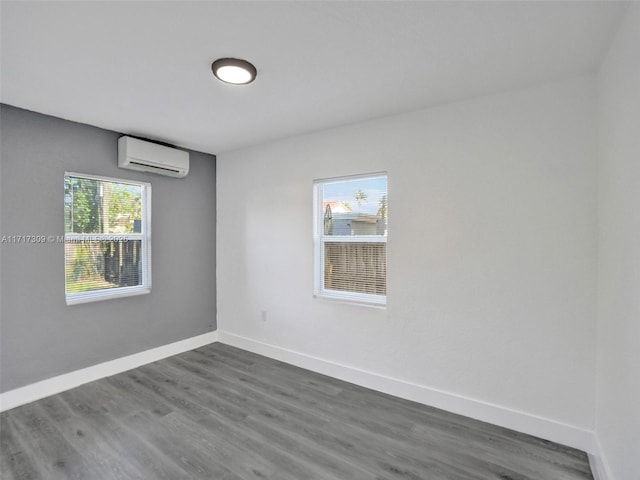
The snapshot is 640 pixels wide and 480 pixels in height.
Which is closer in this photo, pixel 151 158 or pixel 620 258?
pixel 620 258

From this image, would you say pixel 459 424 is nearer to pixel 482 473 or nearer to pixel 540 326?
pixel 482 473

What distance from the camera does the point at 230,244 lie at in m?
4.13

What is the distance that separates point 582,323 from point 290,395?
2.30 metres

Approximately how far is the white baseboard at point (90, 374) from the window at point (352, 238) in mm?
1901

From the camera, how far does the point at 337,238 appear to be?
3.29 meters

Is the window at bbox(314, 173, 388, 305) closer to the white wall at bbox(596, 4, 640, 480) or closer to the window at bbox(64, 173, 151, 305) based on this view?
the white wall at bbox(596, 4, 640, 480)

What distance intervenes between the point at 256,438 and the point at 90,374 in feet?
6.48

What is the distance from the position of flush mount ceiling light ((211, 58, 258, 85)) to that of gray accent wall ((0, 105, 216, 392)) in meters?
1.87

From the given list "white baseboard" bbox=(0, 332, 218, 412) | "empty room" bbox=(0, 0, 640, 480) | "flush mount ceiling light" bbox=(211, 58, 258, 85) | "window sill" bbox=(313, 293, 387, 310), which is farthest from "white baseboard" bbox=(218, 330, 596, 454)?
"flush mount ceiling light" bbox=(211, 58, 258, 85)

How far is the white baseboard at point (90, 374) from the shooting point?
261 centimetres

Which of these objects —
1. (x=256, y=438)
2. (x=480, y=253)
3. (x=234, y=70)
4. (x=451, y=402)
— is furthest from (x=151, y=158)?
(x=451, y=402)

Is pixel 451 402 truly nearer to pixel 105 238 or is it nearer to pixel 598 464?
pixel 598 464

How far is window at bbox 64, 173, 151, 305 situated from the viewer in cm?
297

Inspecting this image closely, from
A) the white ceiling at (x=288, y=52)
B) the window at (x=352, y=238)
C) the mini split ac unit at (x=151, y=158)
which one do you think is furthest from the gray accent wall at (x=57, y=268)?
A: the window at (x=352, y=238)
